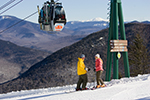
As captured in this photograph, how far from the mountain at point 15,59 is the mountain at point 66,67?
50614 mm

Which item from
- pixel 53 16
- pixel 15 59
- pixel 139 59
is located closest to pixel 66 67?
pixel 139 59

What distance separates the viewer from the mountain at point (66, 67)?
4422cm

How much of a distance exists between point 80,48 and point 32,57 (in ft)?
323

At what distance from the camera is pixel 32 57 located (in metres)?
154

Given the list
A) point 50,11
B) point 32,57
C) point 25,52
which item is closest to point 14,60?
point 32,57

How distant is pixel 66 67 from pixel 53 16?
32154 mm

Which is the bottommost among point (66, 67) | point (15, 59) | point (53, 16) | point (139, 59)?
point (66, 67)


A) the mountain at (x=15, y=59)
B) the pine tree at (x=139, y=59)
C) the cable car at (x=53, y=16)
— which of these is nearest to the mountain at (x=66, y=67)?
the pine tree at (x=139, y=59)

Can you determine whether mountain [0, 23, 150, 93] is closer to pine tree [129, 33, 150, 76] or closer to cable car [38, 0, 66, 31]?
pine tree [129, 33, 150, 76]

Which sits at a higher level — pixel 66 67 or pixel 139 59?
pixel 139 59

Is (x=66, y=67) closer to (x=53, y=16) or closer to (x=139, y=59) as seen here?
(x=139, y=59)

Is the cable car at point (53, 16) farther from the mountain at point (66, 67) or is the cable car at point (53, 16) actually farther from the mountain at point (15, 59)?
the mountain at point (15, 59)

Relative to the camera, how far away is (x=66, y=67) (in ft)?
161

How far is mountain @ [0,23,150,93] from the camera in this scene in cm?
4422
